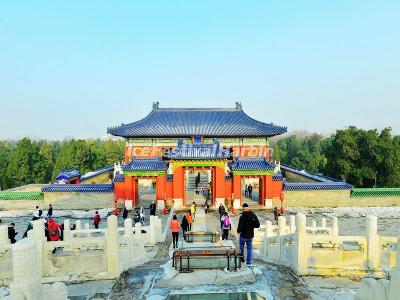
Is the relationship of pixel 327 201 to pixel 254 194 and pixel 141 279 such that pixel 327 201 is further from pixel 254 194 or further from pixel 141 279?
pixel 141 279

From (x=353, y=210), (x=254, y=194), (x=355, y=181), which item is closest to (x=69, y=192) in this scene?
(x=254, y=194)

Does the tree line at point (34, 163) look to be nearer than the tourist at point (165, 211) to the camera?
No

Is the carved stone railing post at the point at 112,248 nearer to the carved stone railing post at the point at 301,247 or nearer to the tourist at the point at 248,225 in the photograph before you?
the tourist at the point at 248,225

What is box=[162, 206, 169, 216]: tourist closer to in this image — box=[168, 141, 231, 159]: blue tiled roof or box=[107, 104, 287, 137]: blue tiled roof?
box=[168, 141, 231, 159]: blue tiled roof

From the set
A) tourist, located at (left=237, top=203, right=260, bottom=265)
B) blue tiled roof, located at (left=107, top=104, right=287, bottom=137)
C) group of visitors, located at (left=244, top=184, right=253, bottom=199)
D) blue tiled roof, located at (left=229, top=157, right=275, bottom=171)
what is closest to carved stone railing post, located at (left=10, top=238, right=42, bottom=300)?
tourist, located at (left=237, top=203, right=260, bottom=265)

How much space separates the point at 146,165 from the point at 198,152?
4.03 metres

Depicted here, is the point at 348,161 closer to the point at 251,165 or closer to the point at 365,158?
the point at 365,158

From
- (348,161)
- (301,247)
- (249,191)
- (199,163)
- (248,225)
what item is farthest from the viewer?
(348,161)

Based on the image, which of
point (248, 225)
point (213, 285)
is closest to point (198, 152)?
point (248, 225)

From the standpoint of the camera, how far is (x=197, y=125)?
1494 inches

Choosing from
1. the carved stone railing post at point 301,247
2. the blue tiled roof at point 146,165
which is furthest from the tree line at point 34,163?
the carved stone railing post at point 301,247

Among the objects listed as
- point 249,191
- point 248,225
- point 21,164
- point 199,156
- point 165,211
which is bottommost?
point 165,211

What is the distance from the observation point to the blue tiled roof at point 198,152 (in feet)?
83.5

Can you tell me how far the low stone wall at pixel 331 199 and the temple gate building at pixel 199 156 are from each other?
58.8 inches
